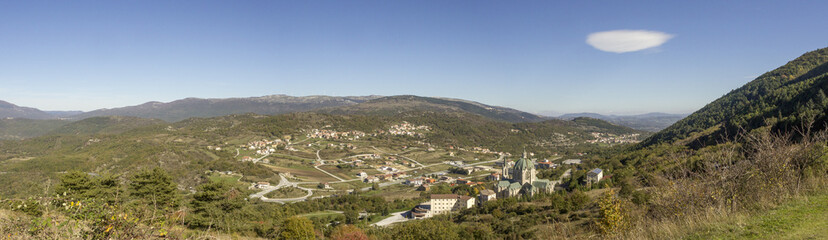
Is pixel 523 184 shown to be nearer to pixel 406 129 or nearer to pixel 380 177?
pixel 380 177

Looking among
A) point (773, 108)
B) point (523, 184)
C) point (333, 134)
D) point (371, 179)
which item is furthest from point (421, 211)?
point (333, 134)

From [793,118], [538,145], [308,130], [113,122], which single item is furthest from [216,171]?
[113,122]

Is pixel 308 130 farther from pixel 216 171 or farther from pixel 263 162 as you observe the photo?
pixel 216 171

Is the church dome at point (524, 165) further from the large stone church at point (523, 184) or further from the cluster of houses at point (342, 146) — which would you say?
the cluster of houses at point (342, 146)

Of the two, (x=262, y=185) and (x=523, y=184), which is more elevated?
(x=523, y=184)

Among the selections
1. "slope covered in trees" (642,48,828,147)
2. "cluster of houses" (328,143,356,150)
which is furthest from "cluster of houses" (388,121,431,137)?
"slope covered in trees" (642,48,828,147)
